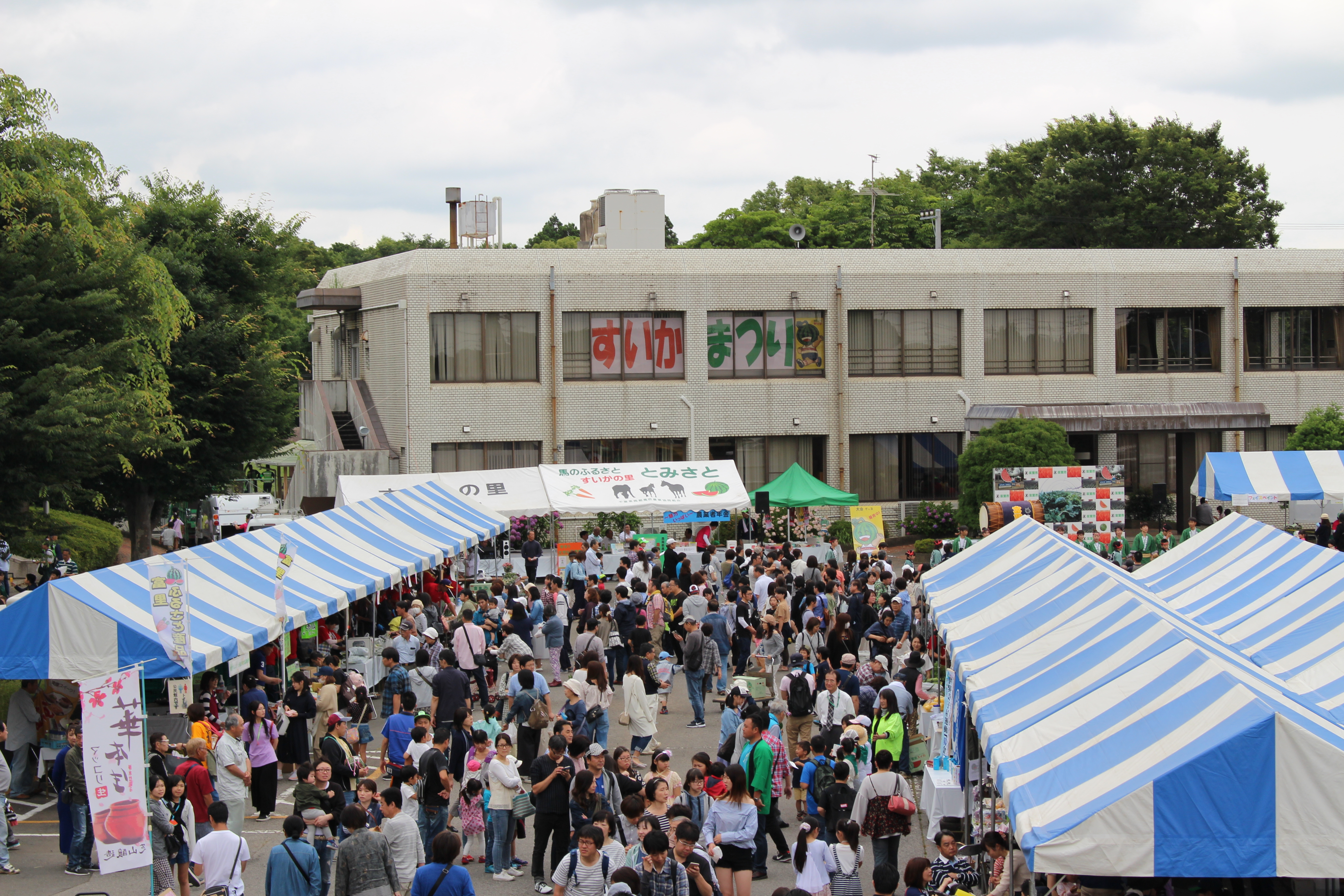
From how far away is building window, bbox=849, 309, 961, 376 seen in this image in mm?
35500

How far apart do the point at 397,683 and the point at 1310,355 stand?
3279 centimetres

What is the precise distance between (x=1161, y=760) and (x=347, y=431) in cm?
3014

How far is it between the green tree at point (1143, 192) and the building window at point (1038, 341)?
733 inches

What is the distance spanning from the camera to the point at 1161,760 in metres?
6.99

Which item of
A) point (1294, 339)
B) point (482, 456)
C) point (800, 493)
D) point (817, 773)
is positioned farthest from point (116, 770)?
point (1294, 339)

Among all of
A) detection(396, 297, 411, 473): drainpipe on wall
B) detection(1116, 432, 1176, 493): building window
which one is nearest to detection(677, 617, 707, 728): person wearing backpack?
detection(396, 297, 411, 473): drainpipe on wall

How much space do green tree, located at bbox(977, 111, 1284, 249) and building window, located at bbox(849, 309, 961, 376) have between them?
20.5 m

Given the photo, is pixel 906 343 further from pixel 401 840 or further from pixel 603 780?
pixel 401 840

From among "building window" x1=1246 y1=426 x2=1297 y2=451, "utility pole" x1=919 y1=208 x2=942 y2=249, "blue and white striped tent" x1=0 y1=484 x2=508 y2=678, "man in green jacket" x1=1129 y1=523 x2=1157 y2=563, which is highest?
"utility pole" x1=919 y1=208 x2=942 y2=249

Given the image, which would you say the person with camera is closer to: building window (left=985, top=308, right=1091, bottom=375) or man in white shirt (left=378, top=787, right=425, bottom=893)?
man in white shirt (left=378, top=787, right=425, bottom=893)

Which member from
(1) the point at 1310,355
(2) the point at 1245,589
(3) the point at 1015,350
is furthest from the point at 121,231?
(1) the point at 1310,355

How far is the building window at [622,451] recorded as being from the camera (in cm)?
3381

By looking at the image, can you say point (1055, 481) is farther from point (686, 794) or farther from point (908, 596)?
point (686, 794)

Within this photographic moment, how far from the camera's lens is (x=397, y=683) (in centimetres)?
1448
